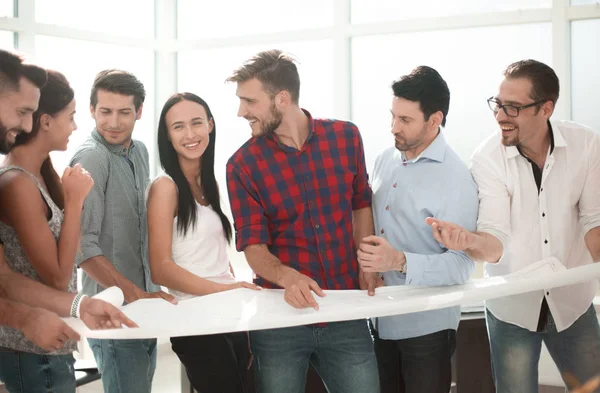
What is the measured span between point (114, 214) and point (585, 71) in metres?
3.55

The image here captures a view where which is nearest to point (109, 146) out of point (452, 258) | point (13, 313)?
point (13, 313)

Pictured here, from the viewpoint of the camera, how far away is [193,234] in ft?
8.34

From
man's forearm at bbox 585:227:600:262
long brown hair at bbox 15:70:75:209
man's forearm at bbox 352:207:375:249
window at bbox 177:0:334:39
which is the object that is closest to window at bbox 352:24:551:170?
window at bbox 177:0:334:39

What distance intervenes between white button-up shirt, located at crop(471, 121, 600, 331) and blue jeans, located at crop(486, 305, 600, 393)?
0.15 ft

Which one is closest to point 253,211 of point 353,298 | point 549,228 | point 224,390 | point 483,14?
point 353,298

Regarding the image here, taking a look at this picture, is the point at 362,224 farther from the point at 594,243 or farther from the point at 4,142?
the point at 4,142

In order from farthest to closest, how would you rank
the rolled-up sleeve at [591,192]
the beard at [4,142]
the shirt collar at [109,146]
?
the shirt collar at [109,146], the rolled-up sleeve at [591,192], the beard at [4,142]

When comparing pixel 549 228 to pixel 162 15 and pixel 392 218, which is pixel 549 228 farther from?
pixel 162 15

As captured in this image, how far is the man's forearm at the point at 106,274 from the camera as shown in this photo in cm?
252

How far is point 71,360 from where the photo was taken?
85.7 inches

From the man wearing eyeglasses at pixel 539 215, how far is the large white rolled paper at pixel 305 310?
159 millimetres

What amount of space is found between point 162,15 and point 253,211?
14.2 feet

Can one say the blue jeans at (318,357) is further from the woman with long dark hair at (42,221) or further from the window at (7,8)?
the window at (7,8)

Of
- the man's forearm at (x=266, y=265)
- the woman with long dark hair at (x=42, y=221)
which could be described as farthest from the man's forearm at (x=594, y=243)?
the woman with long dark hair at (x=42, y=221)
